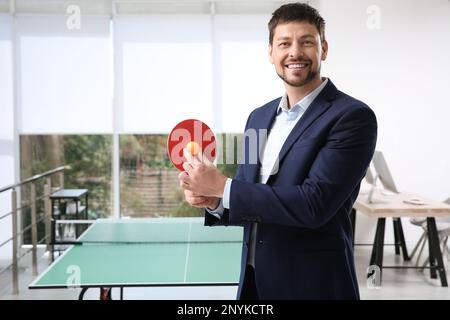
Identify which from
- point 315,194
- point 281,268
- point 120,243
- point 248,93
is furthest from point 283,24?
point 248,93

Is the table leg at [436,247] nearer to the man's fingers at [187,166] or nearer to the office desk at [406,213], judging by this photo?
the office desk at [406,213]

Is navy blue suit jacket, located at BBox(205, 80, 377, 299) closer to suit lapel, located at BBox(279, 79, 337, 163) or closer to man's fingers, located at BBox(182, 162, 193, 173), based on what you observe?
suit lapel, located at BBox(279, 79, 337, 163)

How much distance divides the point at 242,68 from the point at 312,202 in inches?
213

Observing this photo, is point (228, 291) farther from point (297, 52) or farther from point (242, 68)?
point (297, 52)

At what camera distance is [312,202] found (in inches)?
46.4

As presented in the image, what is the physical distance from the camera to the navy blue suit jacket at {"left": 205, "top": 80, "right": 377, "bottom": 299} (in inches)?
46.8

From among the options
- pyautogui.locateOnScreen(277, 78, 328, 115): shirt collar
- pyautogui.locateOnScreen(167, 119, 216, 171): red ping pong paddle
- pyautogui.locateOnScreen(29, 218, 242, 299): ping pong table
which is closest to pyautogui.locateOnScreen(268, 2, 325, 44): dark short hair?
pyautogui.locateOnScreen(277, 78, 328, 115): shirt collar

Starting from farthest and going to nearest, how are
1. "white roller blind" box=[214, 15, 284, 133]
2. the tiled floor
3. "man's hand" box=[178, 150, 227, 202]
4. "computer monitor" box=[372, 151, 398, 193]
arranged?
"white roller blind" box=[214, 15, 284, 133] → "computer monitor" box=[372, 151, 398, 193] → the tiled floor → "man's hand" box=[178, 150, 227, 202]

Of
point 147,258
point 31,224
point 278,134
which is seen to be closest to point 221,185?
point 278,134

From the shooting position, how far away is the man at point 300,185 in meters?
1.19

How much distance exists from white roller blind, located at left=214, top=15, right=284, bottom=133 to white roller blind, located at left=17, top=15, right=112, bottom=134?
129 centimetres

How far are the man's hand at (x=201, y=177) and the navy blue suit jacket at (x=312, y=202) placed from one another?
41 millimetres

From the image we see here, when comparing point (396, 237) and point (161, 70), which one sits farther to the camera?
point (161, 70)

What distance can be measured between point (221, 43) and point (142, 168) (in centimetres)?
170
